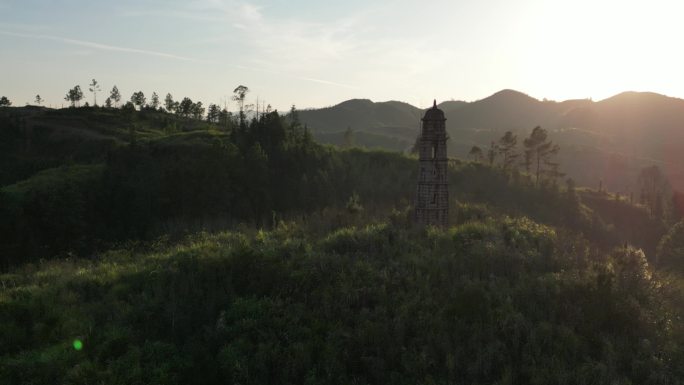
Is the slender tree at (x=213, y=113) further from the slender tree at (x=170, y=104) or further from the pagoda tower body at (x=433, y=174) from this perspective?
the pagoda tower body at (x=433, y=174)

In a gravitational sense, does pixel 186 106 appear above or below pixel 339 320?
above

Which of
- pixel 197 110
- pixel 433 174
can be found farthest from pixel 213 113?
pixel 433 174

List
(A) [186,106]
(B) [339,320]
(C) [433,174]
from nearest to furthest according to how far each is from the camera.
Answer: (B) [339,320] < (C) [433,174] < (A) [186,106]

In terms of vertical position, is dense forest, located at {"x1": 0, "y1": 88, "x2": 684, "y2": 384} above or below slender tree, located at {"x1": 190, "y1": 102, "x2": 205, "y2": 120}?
below

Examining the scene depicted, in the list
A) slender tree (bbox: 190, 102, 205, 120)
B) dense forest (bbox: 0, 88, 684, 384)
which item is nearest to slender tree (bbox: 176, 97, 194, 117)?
slender tree (bbox: 190, 102, 205, 120)

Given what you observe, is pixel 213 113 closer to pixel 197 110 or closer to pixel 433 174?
pixel 197 110

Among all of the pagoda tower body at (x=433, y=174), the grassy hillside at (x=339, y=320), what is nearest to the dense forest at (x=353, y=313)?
the grassy hillside at (x=339, y=320)

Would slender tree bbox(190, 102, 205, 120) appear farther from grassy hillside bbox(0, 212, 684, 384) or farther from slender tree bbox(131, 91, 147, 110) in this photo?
grassy hillside bbox(0, 212, 684, 384)

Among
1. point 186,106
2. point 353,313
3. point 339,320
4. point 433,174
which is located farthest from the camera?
point 186,106

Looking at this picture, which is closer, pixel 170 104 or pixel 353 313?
pixel 353 313

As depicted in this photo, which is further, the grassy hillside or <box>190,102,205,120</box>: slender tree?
<box>190,102,205,120</box>: slender tree
